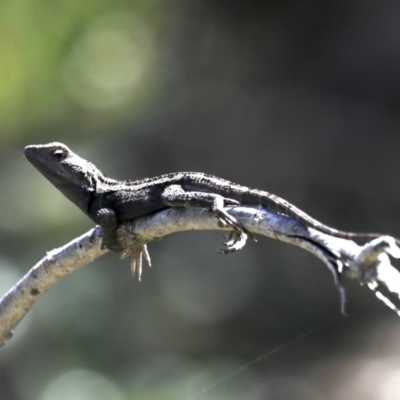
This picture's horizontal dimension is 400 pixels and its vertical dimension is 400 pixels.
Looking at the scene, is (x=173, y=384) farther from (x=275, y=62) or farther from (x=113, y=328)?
(x=275, y=62)

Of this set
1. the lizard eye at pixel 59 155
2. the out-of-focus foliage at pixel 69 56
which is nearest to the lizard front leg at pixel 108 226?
the lizard eye at pixel 59 155

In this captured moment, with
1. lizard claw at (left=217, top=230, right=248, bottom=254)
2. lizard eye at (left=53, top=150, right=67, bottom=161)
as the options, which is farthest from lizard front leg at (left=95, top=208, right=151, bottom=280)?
lizard claw at (left=217, top=230, right=248, bottom=254)

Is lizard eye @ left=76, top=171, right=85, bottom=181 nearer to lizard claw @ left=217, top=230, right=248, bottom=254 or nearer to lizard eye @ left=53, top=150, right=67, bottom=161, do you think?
lizard eye @ left=53, top=150, right=67, bottom=161

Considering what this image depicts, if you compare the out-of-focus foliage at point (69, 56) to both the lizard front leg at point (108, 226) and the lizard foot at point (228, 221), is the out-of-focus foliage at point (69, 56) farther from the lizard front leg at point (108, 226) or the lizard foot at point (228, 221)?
the lizard foot at point (228, 221)

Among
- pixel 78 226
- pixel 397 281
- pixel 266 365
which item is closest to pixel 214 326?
pixel 266 365

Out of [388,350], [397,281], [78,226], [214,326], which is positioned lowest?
[388,350]

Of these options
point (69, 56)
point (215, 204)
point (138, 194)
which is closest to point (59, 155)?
point (138, 194)
